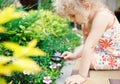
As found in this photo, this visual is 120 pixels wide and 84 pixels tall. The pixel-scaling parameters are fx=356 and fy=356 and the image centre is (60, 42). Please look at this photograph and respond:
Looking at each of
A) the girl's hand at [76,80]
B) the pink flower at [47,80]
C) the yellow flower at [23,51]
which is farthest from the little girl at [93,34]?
the yellow flower at [23,51]

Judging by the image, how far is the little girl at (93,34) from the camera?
2.13 m

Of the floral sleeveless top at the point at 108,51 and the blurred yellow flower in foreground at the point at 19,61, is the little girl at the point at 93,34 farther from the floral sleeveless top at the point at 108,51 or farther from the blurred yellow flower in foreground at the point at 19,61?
the blurred yellow flower in foreground at the point at 19,61

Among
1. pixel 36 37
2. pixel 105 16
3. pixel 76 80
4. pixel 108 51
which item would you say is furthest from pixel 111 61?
pixel 36 37

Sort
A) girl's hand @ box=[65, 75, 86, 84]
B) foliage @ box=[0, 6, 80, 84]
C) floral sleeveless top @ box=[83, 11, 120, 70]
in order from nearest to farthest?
girl's hand @ box=[65, 75, 86, 84]
foliage @ box=[0, 6, 80, 84]
floral sleeveless top @ box=[83, 11, 120, 70]

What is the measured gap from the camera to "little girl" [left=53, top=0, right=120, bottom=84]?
2127 mm

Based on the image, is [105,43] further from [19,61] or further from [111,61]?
[19,61]

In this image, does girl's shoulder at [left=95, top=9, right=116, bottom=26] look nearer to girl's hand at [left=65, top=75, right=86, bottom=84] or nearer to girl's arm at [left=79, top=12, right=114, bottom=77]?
girl's arm at [left=79, top=12, right=114, bottom=77]

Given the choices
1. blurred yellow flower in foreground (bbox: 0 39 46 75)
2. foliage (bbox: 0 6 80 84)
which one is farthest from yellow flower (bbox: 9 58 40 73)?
foliage (bbox: 0 6 80 84)

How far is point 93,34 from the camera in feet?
7.20

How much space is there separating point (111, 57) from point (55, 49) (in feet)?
2.65

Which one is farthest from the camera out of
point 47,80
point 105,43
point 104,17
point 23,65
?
point 105,43

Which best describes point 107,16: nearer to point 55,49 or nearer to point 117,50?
point 117,50

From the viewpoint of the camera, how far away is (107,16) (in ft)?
7.68

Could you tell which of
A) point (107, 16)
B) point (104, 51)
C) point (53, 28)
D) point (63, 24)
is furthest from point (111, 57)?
point (63, 24)
